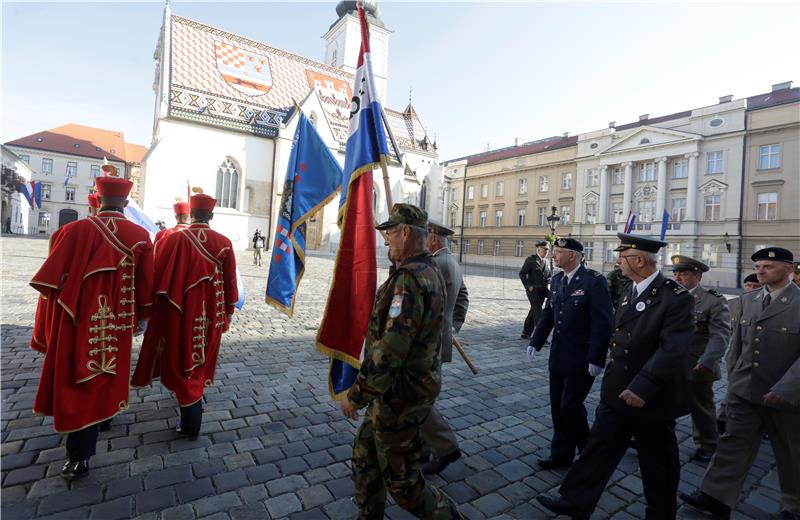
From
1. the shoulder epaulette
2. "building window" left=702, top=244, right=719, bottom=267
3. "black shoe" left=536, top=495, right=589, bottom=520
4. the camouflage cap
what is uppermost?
"building window" left=702, top=244, right=719, bottom=267

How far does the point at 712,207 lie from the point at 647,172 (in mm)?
6264

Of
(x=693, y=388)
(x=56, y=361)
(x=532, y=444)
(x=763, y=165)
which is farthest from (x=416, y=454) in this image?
(x=763, y=165)

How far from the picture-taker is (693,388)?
4070 mm

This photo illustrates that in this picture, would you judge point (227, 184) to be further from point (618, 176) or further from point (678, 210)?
point (678, 210)

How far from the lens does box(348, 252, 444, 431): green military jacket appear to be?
87.2 inches

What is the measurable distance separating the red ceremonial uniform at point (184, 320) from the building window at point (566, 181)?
45.8 metres

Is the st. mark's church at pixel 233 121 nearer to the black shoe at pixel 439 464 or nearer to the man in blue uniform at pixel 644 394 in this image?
the black shoe at pixel 439 464

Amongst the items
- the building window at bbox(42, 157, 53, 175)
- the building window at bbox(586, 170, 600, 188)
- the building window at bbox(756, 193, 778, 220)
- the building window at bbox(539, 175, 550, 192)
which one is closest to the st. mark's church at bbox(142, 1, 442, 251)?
the building window at bbox(539, 175, 550, 192)

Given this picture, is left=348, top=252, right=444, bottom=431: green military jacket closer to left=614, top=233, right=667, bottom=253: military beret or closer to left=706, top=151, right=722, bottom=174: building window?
left=614, top=233, right=667, bottom=253: military beret

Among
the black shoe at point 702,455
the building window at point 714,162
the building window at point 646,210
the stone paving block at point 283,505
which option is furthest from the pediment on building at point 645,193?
the stone paving block at point 283,505

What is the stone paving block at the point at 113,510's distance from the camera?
2668 mm

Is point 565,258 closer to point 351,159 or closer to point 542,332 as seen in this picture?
point 542,332

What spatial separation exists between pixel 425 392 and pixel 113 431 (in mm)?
3221

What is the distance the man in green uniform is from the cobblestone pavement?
72 cm
